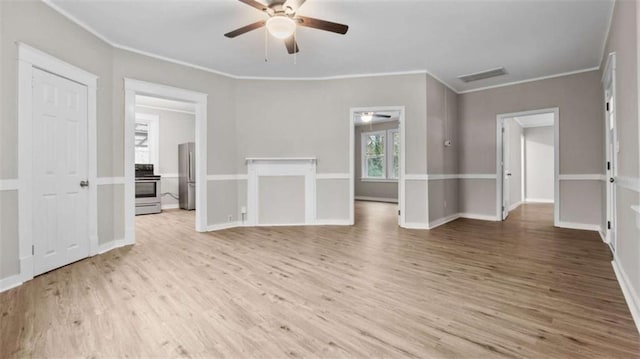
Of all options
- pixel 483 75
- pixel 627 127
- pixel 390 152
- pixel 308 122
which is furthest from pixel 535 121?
pixel 627 127

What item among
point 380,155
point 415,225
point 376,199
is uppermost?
point 380,155

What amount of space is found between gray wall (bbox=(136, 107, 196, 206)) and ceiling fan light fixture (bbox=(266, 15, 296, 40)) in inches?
244

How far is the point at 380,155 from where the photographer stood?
32.2 feet

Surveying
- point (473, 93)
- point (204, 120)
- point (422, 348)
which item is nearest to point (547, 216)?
point (473, 93)

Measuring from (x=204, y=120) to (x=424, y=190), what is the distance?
3912 mm

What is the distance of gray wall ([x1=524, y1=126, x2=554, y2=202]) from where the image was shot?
9.34m

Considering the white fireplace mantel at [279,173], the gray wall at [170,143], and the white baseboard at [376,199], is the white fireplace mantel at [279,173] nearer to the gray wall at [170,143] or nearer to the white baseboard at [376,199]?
the gray wall at [170,143]

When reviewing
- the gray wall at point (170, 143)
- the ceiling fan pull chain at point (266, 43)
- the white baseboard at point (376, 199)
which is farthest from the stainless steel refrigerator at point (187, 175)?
the white baseboard at point (376, 199)

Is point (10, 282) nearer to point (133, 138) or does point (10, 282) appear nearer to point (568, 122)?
point (133, 138)

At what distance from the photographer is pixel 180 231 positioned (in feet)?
15.9

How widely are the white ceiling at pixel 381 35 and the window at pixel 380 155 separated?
4.47 m

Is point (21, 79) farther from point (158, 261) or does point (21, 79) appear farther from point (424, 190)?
point (424, 190)

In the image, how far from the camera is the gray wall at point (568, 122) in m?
4.87

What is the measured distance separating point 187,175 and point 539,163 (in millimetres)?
10768
